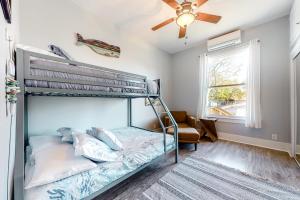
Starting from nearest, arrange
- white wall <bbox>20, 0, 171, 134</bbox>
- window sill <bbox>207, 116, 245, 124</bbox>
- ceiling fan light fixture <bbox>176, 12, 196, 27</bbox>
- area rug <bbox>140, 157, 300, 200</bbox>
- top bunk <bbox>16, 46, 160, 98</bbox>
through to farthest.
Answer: top bunk <bbox>16, 46, 160, 98</bbox>
area rug <bbox>140, 157, 300, 200</bbox>
ceiling fan light fixture <bbox>176, 12, 196, 27</bbox>
white wall <bbox>20, 0, 171, 134</bbox>
window sill <bbox>207, 116, 245, 124</bbox>

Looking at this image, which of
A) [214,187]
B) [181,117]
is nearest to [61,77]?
[214,187]

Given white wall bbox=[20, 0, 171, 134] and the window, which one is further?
the window

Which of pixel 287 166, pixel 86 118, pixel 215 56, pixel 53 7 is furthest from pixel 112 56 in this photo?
pixel 287 166

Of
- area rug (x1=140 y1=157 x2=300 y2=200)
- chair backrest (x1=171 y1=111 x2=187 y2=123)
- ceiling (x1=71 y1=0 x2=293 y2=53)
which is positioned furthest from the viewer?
chair backrest (x1=171 y1=111 x2=187 y2=123)

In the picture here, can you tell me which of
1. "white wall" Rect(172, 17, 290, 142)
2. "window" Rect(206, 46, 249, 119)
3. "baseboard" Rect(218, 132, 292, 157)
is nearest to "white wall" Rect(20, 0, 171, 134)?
"window" Rect(206, 46, 249, 119)

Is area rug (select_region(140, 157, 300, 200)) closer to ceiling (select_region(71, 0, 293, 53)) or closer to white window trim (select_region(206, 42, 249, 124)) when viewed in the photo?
white window trim (select_region(206, 42, 249, 124))

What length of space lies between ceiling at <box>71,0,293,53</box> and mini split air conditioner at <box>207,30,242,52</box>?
5.0 inches

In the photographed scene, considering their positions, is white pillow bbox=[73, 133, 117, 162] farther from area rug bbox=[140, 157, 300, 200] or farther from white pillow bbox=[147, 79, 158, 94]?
white pillow bbox=[147, 79, 158, 94]

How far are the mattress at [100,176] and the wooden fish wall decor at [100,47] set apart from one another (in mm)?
1885

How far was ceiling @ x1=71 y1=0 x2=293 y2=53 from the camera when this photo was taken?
218cm

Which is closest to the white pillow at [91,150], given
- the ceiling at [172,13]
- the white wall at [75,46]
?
the white wall at [75,46]

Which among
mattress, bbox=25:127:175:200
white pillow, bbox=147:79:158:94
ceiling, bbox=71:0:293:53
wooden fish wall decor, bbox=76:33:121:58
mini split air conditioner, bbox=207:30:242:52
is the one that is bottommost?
mattress, bbox=25:127:175:200

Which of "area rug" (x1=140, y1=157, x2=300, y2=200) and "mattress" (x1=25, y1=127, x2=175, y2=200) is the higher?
"mattress" (x1=25, y1=127, x2=175, y2=200)

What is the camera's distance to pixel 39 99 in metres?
1.90
